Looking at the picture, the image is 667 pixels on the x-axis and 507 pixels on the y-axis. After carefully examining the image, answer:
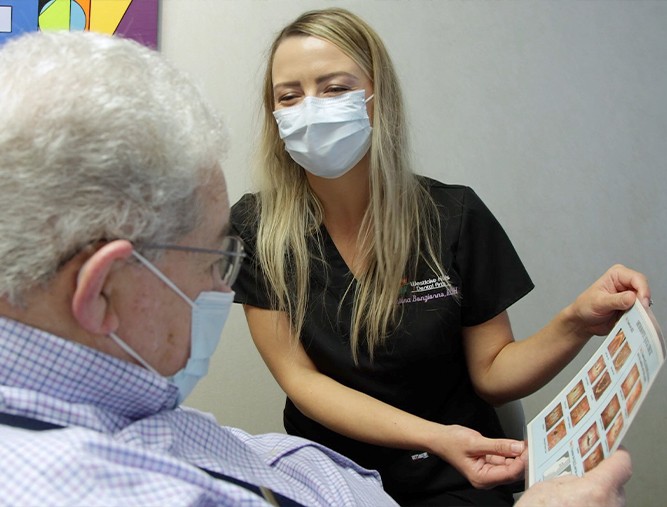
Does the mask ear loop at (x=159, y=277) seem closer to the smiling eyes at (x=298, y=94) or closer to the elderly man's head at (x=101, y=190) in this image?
the elderly man's head at (x=101, y=190)

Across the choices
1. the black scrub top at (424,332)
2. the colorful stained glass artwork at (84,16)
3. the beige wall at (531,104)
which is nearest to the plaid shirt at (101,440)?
the black scrub top at (424,332)

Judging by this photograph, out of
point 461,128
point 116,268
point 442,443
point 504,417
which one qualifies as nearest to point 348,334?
point 442,443

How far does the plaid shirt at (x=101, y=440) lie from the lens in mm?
575

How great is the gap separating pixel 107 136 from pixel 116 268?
5.4 inches

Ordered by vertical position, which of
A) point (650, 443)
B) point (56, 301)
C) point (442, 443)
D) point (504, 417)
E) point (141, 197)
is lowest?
point (650, 443)

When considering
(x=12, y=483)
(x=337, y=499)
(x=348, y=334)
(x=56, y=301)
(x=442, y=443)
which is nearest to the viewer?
(x=12, y=483)

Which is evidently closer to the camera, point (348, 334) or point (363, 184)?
point (348, 334)

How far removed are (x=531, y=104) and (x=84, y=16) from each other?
1.31m

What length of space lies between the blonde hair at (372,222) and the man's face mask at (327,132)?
0.13 feet

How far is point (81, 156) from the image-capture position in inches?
25.6

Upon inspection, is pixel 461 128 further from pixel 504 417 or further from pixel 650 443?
pixel 650 443

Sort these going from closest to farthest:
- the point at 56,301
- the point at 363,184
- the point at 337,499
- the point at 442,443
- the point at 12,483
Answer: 1. the point at 12,483
2. the point at 56,301
3. the point at 337,499
4. the point at 442,443
5. the point at 363,184

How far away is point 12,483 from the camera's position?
57cm

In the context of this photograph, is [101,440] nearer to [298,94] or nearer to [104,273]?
[104,273]
